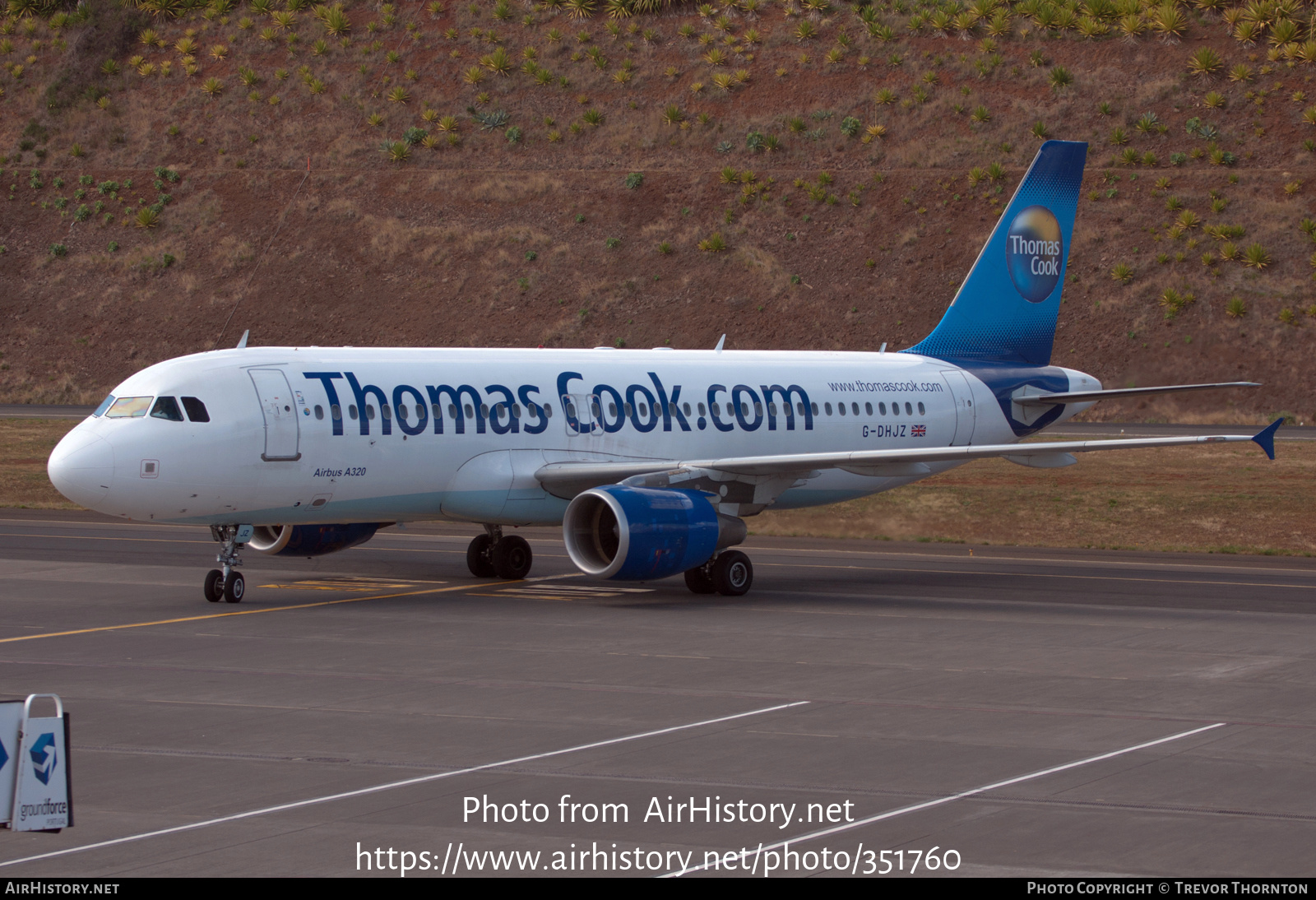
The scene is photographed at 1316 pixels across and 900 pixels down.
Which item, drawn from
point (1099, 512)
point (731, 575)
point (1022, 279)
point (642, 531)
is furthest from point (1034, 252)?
point (642, 531)

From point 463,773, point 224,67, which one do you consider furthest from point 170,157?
point 463,773

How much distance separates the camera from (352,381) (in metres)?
25.3

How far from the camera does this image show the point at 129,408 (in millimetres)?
23828

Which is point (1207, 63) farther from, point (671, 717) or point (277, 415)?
point (671, 717)

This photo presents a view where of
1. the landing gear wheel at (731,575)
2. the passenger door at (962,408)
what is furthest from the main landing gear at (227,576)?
the passenger door at (962,408)

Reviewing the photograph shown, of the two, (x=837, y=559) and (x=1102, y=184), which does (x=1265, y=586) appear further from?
(x=1102, y=184)

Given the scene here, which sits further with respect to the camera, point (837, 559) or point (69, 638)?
point (837, 559)

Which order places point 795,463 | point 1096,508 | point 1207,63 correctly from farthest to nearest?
point 1207,63 < point 1096,508 < point 795,463

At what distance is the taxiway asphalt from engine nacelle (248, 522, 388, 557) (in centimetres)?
68

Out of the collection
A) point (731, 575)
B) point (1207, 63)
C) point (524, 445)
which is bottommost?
point (731, 575)

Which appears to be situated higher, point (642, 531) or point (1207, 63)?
point (1207, 63)

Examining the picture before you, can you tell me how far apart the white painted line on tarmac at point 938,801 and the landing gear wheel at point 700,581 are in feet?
38.8

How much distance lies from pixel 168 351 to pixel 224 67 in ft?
Answer: 65.9

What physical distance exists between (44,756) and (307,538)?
17.7 meters
